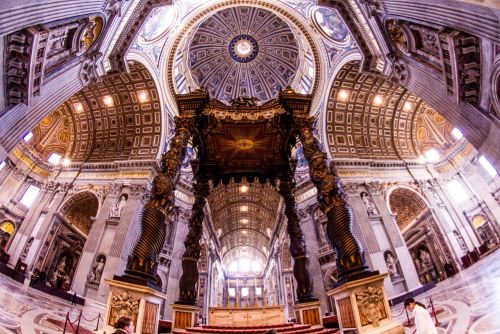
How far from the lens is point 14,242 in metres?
14.1

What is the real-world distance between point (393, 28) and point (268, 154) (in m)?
5.62

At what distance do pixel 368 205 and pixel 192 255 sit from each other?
11893 mm

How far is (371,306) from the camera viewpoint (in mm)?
3715

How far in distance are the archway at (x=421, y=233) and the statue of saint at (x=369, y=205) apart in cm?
200

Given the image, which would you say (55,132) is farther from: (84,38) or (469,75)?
(469,75)

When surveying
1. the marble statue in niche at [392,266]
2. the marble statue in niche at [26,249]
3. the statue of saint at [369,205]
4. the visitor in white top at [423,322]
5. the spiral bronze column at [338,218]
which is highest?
the statue of saint at [369,205]

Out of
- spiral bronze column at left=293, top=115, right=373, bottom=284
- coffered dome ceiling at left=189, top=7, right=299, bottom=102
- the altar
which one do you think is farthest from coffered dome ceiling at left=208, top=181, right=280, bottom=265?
spiral bronze column at left=293, top=115, right=373, bottom=284

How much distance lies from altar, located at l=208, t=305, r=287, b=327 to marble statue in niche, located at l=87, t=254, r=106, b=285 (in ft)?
29.1

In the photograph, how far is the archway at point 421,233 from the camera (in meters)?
16.3

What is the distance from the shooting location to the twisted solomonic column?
4176 millimetres

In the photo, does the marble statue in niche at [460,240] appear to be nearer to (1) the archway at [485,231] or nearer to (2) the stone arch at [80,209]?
(1) the archway at [485,231]

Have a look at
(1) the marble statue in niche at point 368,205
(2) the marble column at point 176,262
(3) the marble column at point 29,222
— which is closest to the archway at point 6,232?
(3) the marble column at point 29,222

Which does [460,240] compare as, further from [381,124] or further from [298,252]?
[298,252]

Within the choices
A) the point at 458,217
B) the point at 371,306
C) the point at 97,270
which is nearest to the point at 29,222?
the point at 97,270
